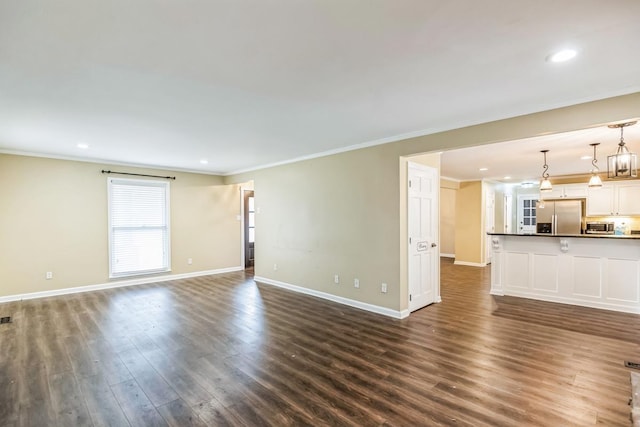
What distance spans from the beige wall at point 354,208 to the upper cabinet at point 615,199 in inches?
237

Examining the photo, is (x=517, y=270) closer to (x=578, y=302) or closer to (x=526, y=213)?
(x=578, y=302)

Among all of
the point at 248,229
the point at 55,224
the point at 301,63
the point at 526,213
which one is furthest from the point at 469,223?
the point at 55,224

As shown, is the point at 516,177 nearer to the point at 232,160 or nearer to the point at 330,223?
the point at 330,223

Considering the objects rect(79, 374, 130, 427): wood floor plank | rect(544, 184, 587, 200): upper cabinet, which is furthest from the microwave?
rect(79, 374, 130, 427): wood floor plank

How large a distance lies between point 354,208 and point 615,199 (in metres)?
6.57

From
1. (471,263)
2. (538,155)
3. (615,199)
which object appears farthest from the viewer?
(471,263)

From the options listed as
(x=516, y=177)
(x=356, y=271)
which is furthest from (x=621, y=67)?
(x=516, y=177)

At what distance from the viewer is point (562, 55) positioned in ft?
→ 6.79

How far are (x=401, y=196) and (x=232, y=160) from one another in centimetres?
342

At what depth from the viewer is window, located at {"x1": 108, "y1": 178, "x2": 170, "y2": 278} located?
6188mm

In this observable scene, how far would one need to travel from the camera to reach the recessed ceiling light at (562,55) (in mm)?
2021

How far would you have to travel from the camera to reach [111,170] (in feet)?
20.2

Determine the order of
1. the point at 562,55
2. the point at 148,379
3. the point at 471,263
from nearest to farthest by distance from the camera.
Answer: the point at 562,55, the point at 148,379, the point at 471,263

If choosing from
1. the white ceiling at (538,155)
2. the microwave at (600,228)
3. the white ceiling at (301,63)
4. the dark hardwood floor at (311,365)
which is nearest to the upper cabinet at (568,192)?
the white ceiling at (538,155)
